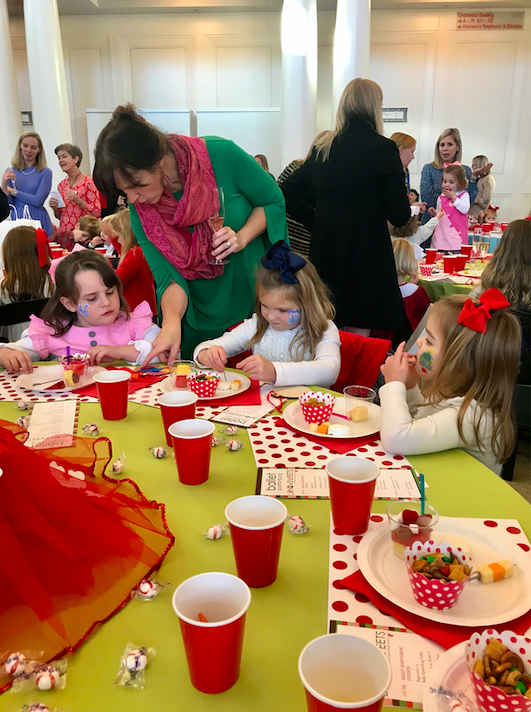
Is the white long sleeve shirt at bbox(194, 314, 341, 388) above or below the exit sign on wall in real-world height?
below

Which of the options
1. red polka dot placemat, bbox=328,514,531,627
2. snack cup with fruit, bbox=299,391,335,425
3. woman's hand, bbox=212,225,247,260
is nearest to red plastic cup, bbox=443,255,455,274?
woman's hand, bbox=212,225,247,260

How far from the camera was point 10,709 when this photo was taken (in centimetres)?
65

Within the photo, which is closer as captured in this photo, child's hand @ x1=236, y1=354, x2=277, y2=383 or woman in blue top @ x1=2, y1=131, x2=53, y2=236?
child's hand @ x1=236, y1=354, x2=277, y2=383

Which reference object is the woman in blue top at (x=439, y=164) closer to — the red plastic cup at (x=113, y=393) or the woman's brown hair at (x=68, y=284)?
the woman's brown hair at (x=68, y=284)

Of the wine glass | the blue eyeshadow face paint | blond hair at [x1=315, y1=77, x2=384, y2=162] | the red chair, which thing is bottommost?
the red chair

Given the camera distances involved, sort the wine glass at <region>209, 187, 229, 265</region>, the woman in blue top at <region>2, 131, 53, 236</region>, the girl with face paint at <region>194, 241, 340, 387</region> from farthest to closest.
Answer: the woman in blue top at <region>2, 131, 53, 236</region>, the wine glass at <region>209, 187, 229, 265</region>, the girl with face paint at <region>194, 241, 340, 387</region>

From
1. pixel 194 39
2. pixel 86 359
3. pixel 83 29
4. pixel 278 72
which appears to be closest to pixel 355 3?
pixel 278 72

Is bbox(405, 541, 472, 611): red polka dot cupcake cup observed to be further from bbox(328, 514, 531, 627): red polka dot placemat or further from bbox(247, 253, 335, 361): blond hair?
bbox(247, 253, 335, 361): blond hair

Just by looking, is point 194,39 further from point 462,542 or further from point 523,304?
point 462,542

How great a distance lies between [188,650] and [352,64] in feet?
25.0

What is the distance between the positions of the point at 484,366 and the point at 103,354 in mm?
1342

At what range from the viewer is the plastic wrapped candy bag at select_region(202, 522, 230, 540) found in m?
0.98

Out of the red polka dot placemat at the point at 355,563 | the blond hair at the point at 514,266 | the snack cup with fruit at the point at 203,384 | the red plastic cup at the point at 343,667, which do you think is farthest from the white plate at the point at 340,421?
the blond hair at the point at 514,266

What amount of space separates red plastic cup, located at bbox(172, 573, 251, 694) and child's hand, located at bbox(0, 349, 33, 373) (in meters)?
1.45
